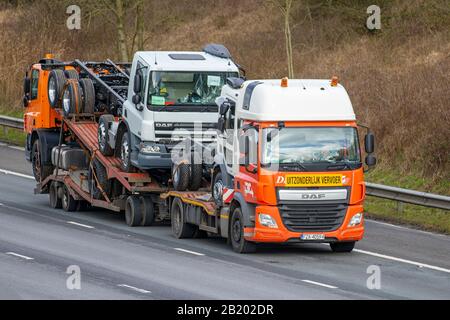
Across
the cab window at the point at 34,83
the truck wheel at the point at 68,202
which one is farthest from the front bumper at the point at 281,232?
the cab window at the point at 34,83

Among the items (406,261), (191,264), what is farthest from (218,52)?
(406,261)

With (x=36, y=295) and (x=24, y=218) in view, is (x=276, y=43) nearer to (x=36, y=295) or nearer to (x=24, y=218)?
(x=24, y=218)

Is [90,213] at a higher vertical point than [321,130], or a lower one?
lower

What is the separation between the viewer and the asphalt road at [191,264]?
17328 millimetres

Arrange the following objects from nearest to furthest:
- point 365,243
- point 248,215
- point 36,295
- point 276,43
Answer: point 36,295
point 248,215
point 365,243
point 276,43

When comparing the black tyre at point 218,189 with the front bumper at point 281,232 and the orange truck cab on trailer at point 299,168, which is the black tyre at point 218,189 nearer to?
the orange truck cab on trailer at point 299,168

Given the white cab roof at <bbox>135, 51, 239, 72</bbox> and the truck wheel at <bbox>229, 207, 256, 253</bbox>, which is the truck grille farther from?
the white cab roof at <bbox>135, 51, 239, 72</bbox>

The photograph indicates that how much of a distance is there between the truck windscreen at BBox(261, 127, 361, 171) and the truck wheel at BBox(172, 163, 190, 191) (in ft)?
9.78

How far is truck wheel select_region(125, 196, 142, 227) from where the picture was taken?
80.8ft

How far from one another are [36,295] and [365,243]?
Result: 26.2ft

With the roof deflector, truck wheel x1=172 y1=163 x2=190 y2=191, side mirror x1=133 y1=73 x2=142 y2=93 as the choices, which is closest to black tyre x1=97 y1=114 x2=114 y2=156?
side mirror x1=133 y1=73 x2=142 y2=93

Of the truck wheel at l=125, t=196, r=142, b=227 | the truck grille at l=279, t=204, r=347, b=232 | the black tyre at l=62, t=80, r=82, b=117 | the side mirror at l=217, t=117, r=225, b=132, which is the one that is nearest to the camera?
the truck grille at l=279, t=204, r=347, b=232

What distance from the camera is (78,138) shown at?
87.7 feet
